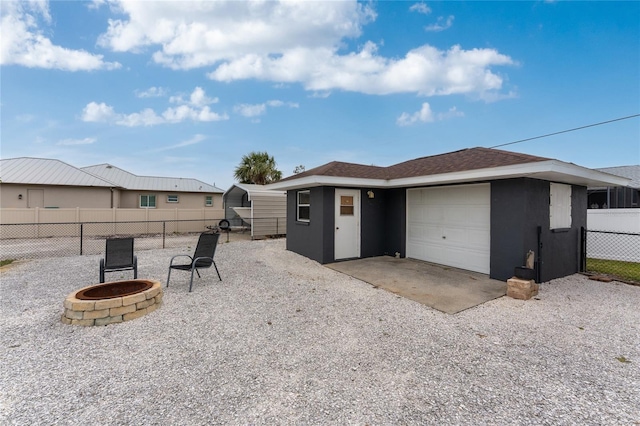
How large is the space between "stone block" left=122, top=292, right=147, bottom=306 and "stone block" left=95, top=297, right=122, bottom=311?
6 cm

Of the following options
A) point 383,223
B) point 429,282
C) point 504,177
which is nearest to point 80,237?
point 383,223

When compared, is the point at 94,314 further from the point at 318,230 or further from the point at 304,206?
the point at 304,206

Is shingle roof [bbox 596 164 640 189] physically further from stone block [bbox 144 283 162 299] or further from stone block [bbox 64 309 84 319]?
stone block [bbox 64 309 84 319]

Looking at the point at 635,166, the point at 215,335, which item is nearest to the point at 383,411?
the point at 215,335

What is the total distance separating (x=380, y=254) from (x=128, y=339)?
23.6 ft

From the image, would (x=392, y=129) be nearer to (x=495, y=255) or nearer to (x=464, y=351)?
(x=495, y=255)

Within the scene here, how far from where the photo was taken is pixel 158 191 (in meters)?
20.5

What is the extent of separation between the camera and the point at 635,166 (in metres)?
17.0

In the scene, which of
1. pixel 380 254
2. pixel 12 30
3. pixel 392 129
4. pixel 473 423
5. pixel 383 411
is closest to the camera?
pixel 473 423

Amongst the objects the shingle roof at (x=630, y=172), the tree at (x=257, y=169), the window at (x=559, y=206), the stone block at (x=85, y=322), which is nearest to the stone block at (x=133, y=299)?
the stone block at (x=85, y=322)

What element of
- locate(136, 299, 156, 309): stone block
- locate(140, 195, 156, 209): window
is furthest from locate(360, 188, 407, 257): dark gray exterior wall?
locate(140, 195, 156, 209): window

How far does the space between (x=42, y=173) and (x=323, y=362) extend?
21407 millimetres

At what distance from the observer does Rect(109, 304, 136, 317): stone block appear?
3.89m

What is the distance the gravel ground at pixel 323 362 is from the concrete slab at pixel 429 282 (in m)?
0.38
